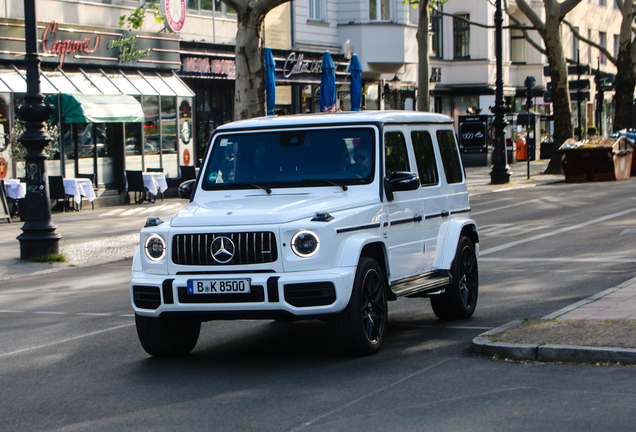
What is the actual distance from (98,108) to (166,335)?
61.2 ft

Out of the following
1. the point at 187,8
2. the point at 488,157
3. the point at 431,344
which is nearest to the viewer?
the point at 431,344

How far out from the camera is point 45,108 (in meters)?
15.4

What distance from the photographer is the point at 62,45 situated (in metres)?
25.4

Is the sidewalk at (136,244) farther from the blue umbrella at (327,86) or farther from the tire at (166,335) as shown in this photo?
the blue umbrella at (327,86)

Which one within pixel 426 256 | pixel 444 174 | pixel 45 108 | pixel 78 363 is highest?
pixel 45 108

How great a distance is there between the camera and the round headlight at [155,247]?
7340 millimetres

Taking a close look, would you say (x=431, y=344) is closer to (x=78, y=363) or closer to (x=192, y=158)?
(x=78, y=363)

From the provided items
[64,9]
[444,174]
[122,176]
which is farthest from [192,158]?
[444,174]

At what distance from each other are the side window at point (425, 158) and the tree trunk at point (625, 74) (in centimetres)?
3541

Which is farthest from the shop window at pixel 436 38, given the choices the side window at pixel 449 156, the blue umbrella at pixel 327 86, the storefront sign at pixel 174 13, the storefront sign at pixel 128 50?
the side window at pixel 449 156

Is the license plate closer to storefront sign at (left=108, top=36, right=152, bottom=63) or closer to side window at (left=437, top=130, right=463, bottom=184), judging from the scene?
side window at (left=437, top=130, right=463, bottom=184)

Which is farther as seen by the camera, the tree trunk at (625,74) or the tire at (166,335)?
the tree trunk at (625,74)

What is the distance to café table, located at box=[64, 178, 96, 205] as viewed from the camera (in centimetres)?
2408

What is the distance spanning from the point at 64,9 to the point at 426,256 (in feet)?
64.6
